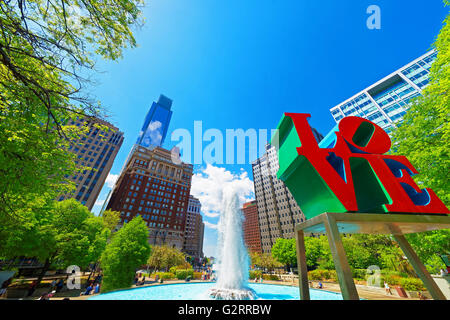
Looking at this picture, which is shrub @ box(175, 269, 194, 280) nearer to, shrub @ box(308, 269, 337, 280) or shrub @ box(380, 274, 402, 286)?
shrub @ box(308, 269, 337, 280)

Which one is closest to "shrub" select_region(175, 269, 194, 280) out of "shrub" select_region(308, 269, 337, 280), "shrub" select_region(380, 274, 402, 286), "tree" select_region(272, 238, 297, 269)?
"shrub" select_region(308, 269, 337, 280)

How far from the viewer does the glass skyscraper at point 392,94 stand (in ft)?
168

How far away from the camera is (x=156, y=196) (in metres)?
72.6

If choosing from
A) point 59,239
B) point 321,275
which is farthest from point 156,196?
point 321,275

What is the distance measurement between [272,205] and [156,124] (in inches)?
6143

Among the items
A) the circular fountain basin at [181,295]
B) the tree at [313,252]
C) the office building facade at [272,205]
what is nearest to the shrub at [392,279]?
the circular fountain basin at [181,295]

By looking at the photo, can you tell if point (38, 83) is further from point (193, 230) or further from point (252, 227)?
point (193, 230)

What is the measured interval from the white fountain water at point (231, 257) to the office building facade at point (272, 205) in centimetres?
5190

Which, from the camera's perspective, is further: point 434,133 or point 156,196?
point 156,196

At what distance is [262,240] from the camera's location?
8094 centimetres

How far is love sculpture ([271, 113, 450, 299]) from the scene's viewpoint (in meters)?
4.17

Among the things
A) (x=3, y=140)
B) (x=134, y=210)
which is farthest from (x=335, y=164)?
(x=134, y=210)

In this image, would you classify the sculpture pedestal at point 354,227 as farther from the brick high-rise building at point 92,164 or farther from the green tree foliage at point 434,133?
the brick high-rise building at point 92,164

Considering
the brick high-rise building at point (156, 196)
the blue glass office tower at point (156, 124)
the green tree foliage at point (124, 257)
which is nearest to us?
the green tree foliage at point (124, 257)
